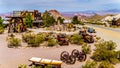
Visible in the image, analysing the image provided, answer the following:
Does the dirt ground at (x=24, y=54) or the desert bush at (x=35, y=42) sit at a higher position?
the desert bush at (x=35, y=42)

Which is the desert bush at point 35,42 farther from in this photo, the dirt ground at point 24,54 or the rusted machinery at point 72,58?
the rusted machinery at point 72,58

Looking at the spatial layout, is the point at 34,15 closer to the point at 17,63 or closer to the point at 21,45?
the point at 21,45

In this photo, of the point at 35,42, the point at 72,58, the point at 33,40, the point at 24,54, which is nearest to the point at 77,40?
the point at 35,42

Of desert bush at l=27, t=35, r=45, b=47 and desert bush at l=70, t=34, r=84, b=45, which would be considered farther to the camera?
desert bush at l=70, t=34, r=84, b=45

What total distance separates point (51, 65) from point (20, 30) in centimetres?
3038

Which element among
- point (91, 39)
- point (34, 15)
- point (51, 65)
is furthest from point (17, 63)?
point (34, 15)

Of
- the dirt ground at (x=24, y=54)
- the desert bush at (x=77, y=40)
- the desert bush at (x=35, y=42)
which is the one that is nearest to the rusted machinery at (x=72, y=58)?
the dirt ground at (x=24, y=54)

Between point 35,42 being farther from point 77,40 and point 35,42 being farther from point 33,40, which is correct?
point 77,40

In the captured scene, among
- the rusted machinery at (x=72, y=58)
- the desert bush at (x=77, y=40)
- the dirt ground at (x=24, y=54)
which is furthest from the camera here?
the desert bush at (x=77, y=40)

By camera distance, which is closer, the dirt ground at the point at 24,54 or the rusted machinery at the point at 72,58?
the dirt ground at the point at 24,54

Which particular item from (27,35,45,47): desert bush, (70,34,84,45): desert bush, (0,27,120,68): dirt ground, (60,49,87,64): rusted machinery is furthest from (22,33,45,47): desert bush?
(60,49,87,64): rusted machinery

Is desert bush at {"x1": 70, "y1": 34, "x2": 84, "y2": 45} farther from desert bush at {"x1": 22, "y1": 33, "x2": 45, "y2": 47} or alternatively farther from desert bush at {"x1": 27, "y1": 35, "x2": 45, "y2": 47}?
desert bush at {"x1": 27, "y1": 35, "x2": 45, "y2": 47}

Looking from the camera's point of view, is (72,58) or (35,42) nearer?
(72,58)

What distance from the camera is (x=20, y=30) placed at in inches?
1983
